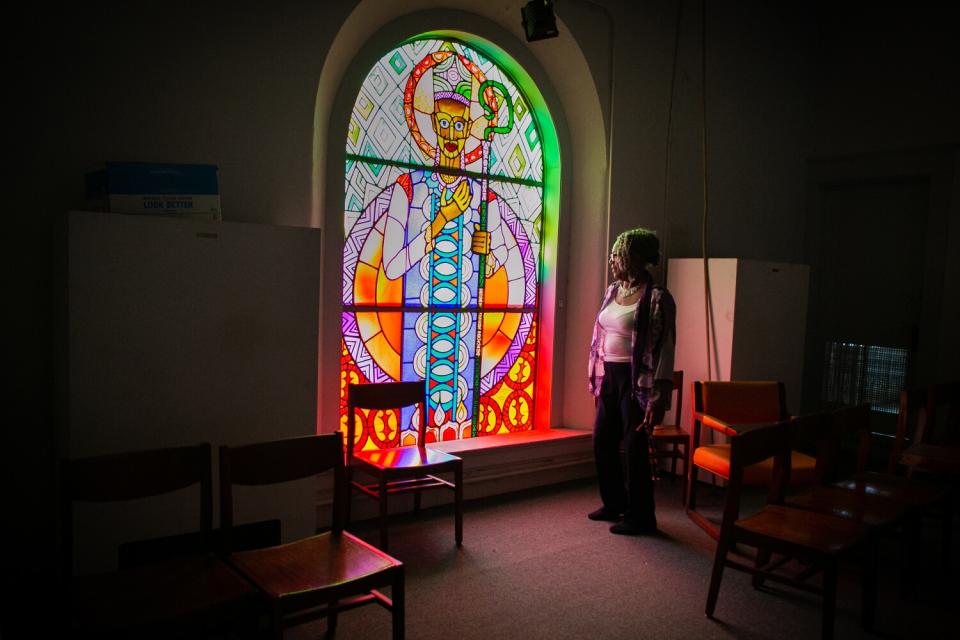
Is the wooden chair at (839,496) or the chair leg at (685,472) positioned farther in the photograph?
the chair leg at (685,472)

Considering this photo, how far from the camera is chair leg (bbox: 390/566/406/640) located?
87.5 inches

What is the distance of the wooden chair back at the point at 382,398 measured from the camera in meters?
3.51

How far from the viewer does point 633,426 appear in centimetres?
357

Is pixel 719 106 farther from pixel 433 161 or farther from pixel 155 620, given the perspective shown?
pixel 155 620

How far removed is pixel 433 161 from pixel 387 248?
1.93 ft

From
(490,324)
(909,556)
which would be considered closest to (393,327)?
(490,324)

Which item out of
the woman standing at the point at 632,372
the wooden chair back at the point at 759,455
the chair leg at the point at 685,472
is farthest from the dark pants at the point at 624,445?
the wooden chair back at the point at 759,455

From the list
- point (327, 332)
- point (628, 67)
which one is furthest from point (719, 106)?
point (327, 332)

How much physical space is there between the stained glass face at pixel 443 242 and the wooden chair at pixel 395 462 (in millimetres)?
298

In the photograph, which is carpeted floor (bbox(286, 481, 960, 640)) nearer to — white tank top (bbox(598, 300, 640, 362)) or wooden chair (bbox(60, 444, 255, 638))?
wooden chair (bbox(60, 444, 255, 638))

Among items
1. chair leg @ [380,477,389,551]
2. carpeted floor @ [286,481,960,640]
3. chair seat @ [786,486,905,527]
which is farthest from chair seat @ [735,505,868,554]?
chair leg @ [380,477,389,551]

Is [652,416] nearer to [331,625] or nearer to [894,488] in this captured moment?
[894,488]

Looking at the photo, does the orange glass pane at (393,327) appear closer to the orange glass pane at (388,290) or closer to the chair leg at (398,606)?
the orange glass pane at (388,290)

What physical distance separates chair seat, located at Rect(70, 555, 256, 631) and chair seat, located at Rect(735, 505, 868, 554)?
1.82 m
